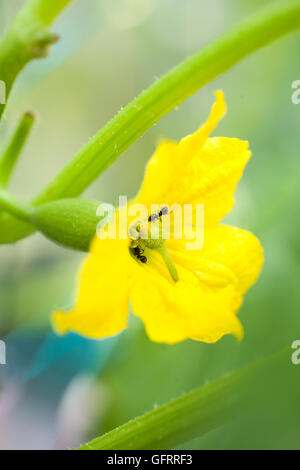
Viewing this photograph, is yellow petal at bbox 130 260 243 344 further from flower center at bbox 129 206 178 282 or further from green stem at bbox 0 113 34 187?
green stem at bbox 0 113 34 187

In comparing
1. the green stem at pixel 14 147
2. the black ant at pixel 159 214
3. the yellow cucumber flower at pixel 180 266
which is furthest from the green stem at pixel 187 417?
the green stem at pixel 14 147

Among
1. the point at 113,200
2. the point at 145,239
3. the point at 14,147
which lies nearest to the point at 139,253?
the point at 145,239

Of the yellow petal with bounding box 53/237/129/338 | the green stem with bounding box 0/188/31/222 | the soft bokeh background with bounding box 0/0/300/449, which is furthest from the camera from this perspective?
the soft bokeh background with bounding box 0/0/300/449

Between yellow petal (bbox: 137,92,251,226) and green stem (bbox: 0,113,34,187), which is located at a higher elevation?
green stem (bbox: 0,113,34,187)

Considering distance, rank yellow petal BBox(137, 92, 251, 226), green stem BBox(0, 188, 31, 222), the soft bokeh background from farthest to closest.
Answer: the soft bokeh background, green stem BBox(0, 188, 31, 222), yellow petal BBox(137, 92, 251, 226)

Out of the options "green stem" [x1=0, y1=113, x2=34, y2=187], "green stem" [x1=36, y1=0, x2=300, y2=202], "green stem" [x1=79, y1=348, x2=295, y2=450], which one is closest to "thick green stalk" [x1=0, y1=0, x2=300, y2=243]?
"green stem" [x1=36, y1=0, x2=300, y2=202]

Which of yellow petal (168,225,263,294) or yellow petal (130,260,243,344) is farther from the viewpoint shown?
yellow petal (168,225,263,294)

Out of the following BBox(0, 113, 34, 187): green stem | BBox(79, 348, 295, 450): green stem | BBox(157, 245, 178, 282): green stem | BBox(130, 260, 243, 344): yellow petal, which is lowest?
BBox(79, 348, 295, 450): green stem
